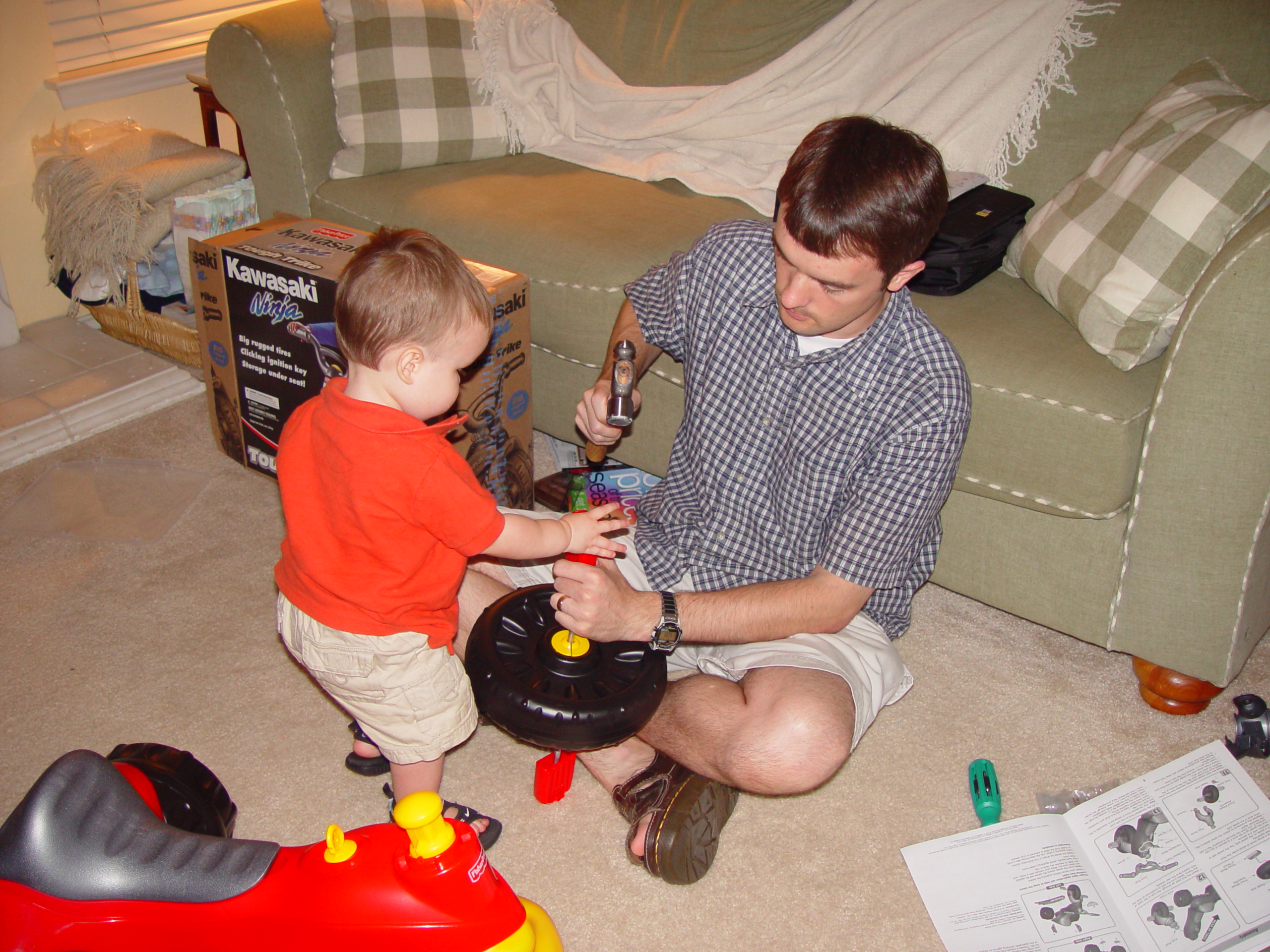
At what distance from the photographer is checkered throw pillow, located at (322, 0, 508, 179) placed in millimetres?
2174

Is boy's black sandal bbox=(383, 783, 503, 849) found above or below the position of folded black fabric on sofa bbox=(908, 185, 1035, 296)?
below

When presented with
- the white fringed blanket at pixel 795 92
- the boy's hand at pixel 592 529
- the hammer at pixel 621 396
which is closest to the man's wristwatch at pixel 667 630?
the boy's hand at pixel 592 529

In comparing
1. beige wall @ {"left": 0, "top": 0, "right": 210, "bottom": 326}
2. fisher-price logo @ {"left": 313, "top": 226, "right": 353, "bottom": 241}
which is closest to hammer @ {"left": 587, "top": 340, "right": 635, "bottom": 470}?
fisher-price logo @ {"left": 313, "top": 226, "right": 353, "bottom": 241}

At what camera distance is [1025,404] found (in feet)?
4.84

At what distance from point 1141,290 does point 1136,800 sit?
78 centimetres

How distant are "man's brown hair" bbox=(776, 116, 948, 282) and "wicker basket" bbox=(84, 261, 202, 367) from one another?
1.85 meters

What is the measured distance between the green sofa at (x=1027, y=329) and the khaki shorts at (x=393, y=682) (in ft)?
2.59

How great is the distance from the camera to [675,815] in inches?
51.1

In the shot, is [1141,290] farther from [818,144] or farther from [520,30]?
[520,30]

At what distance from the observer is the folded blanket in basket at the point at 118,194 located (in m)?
2.42

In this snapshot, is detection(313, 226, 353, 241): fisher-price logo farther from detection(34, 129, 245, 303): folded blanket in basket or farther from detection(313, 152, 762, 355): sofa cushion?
detection(34, 129, 245, 303): folded blanket in basket

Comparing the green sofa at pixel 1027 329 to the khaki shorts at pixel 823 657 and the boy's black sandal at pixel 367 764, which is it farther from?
the boy's black sandal at pixel 367 764

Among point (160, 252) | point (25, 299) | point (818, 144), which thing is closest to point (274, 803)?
point (818, 144)

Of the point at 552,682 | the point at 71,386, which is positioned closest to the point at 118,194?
the point at 71,386
